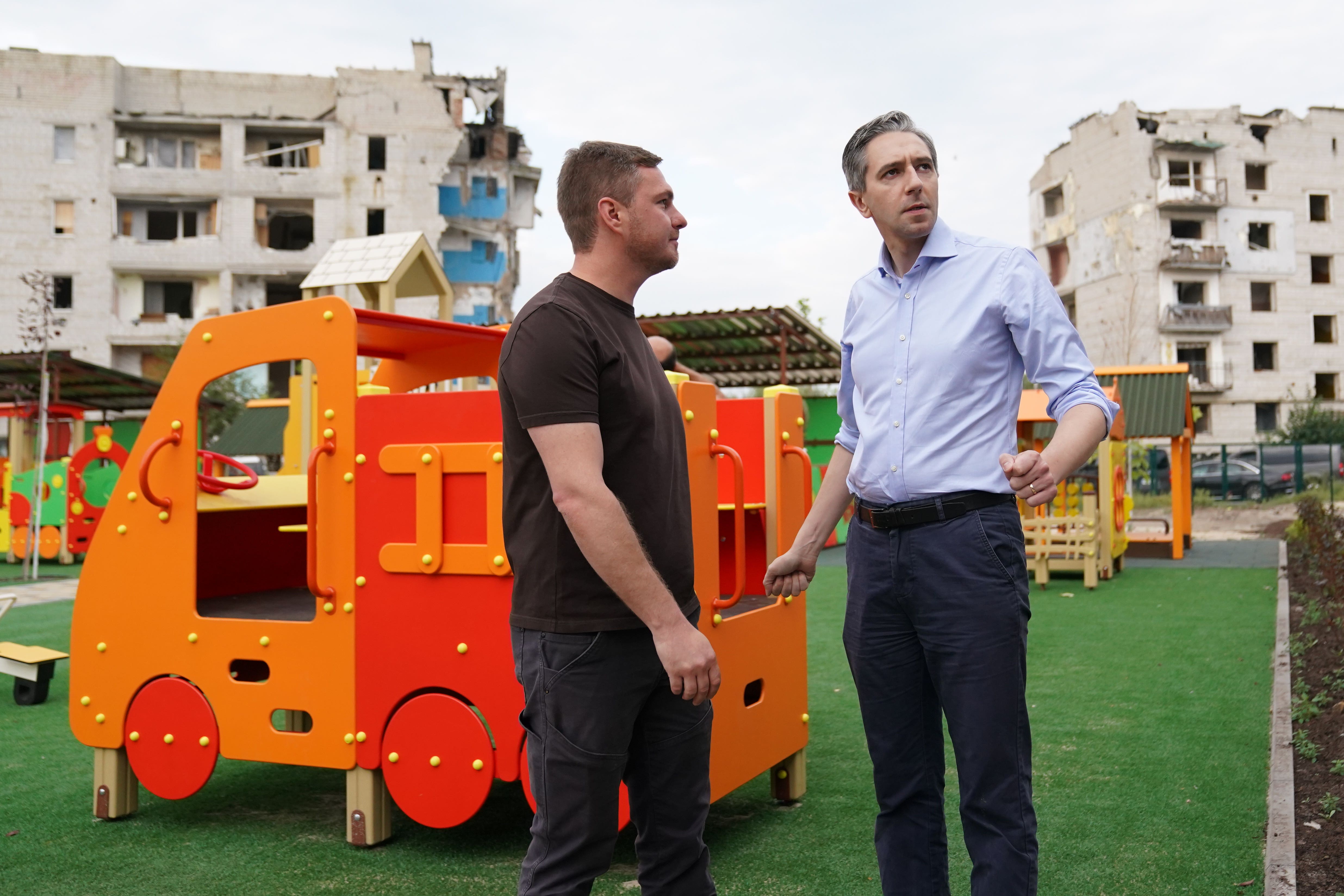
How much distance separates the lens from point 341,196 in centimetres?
4297

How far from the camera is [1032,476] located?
222cm

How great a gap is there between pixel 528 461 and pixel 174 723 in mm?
2856

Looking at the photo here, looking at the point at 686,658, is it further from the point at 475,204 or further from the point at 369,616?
the point at 475,204

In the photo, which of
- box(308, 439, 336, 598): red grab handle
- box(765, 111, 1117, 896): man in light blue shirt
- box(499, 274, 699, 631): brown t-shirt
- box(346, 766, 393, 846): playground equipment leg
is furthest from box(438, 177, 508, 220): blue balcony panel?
box(499, 274, 699, 631): brown t-shirt

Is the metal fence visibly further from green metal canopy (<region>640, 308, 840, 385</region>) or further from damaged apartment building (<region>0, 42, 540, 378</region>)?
damaged apartment building (<region>0, 42, 540, 378</region>)

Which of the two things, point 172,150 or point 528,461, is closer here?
point 528,461

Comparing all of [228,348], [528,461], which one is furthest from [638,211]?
[228,348]

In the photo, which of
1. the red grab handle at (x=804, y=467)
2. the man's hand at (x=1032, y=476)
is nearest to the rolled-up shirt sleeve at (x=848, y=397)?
the man's hand at (x=1032, y=476)

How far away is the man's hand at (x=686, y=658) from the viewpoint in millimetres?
2115

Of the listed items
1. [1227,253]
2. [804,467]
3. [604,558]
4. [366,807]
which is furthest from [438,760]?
[1227,253]

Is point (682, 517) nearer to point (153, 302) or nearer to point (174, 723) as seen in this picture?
point (174, 723)

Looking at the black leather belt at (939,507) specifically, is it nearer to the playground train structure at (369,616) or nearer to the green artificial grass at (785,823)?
the playground train structure at (369,616)

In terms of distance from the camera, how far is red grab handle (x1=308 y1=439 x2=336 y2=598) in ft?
12.9

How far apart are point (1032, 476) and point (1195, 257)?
47.4 m
